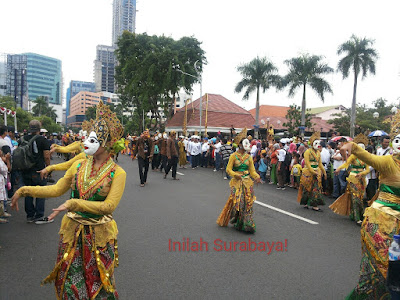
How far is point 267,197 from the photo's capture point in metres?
10.4

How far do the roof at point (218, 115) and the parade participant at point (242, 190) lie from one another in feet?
111

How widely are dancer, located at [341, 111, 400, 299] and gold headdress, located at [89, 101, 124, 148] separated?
2177 mm

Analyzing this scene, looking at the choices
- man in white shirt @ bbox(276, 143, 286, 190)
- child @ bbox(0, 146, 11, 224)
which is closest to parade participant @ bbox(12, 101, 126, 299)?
child @ bbox(0, 146, 11, 224)

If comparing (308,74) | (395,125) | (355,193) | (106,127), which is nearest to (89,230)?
(106,127)

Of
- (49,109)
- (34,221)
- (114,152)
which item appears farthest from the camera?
(49,109)

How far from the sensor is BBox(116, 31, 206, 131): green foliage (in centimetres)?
3338

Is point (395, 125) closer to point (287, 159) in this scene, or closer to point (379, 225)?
point (379, 225)

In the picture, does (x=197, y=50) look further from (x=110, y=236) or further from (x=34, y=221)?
(x=110, y=236)

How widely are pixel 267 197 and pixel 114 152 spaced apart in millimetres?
7779

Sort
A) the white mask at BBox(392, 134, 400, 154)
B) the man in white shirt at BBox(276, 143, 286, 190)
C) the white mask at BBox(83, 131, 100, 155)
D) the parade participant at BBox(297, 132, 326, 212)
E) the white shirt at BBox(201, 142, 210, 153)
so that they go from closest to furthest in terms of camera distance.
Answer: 1. the white mask at BBox(83, 131, 100, 155)
2. the white mask at BBox(392, 134, 400, 154)
3. the parade participant at BBox(297, 132, 326, 212)
4. the man in white shirt at BBox(276, 143, 286, 190)
5. the white shirt at BBox(201, 142, 210, 153)

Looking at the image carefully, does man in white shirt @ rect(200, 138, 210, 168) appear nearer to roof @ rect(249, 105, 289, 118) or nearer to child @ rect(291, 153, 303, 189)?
child @ rect(291, 153, 303, 189)

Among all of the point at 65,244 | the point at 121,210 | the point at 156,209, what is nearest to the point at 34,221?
the point at 121,210

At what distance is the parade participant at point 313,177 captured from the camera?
27.3 ft

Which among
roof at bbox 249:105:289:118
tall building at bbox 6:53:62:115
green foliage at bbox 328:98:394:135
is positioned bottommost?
green foliage at bbox 328:98:394:135
